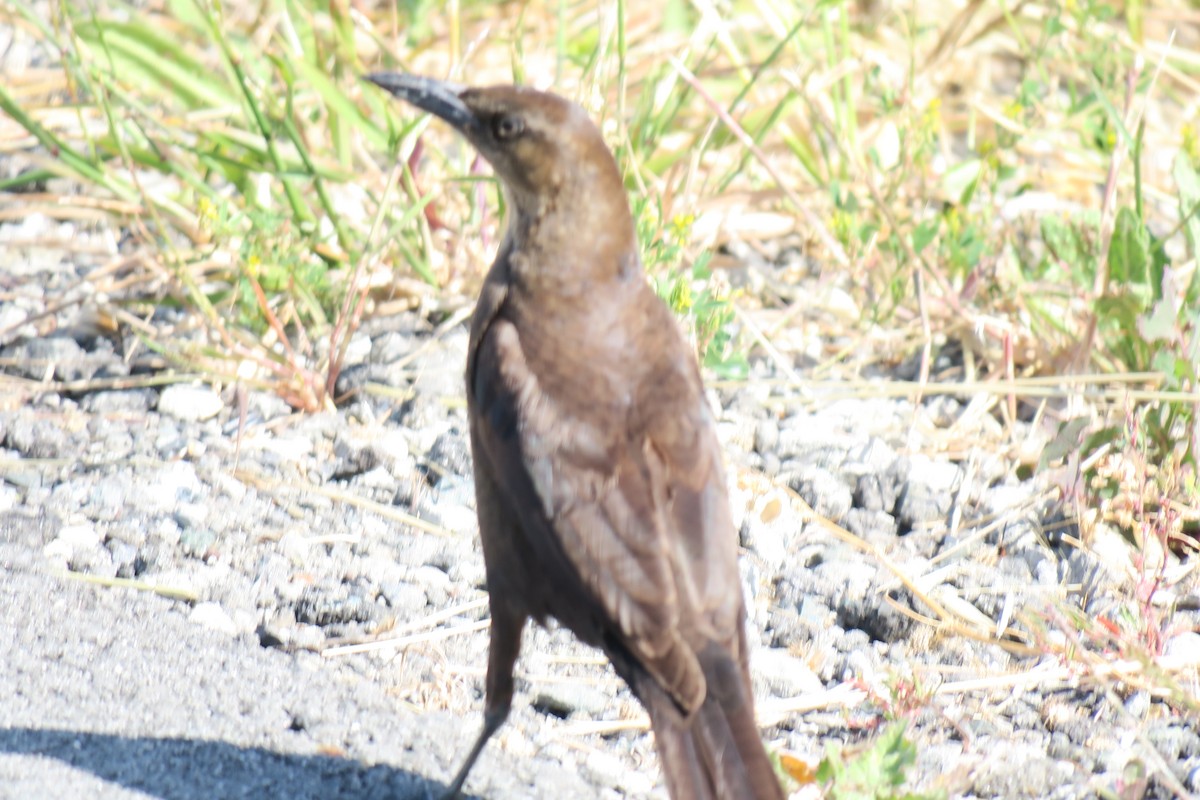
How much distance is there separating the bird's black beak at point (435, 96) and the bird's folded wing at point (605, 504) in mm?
647

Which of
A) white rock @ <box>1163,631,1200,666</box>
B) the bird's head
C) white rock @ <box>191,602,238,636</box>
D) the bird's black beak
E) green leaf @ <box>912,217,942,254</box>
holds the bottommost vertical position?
white rock @ <box>1163,631,1200,666</box>

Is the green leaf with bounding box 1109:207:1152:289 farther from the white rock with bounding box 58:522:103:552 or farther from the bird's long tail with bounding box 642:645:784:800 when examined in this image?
the white rock with bounding box 58:522:103:552

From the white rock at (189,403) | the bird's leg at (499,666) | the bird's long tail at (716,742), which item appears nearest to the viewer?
the bird's long tail at (716,742)

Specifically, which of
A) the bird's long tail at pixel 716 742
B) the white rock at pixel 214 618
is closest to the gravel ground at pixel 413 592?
the white rock at pixel 214 618

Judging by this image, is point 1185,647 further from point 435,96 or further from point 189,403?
point 189,403

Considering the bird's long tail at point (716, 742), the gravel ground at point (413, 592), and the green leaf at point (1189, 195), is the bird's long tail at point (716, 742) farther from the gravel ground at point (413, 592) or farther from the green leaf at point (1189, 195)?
the green leaf at point (1189, 195)

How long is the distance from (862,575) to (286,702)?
1.47m

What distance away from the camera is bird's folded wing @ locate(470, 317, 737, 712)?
2.92m

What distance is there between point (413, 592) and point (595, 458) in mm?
904

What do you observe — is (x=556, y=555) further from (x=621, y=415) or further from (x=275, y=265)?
(x=275, y=265)

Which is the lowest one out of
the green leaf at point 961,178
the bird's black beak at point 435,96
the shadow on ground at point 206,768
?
the shadow on ground at point 206,768

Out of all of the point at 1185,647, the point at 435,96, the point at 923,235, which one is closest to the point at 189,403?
the point at 435,96

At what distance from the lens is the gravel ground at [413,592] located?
10.6 ft

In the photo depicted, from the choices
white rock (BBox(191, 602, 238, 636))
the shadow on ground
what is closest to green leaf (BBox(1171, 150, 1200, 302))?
the shadow on ground
